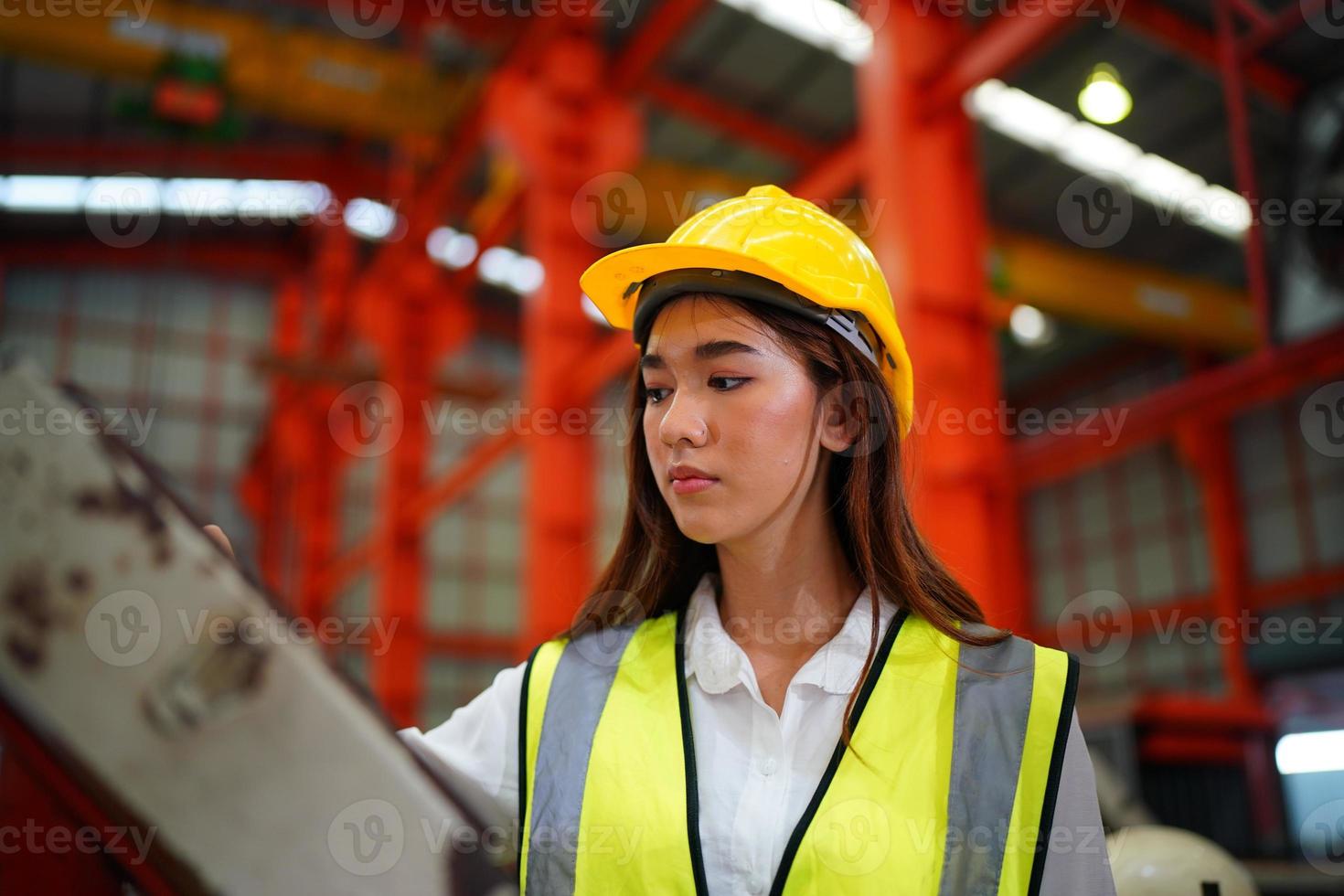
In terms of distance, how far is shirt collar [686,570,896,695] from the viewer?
1.69m

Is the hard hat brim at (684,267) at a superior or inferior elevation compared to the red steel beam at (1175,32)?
inferior

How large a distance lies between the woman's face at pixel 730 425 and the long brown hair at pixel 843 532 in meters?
0.05

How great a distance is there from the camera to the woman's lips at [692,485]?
170 centimetres

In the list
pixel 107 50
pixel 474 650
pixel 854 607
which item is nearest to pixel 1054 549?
pixel 474 650

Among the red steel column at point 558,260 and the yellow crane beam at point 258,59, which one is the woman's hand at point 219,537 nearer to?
the red steel column at point 558,260

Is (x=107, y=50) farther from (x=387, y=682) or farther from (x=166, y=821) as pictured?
(x=166, y=821)

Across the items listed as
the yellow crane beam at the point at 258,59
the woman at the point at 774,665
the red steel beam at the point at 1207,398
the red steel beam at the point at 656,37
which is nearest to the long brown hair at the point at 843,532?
the woman at the point at 774,665

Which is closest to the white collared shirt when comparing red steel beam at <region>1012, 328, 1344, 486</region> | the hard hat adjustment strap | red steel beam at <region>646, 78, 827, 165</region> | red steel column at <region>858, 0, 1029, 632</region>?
the hard hat adjustment strap

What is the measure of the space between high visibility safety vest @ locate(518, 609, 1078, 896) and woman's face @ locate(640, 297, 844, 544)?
12.2 inches

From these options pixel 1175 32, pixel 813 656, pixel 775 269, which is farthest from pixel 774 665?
pixel 1175 32

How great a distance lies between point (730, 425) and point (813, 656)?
1.41ft

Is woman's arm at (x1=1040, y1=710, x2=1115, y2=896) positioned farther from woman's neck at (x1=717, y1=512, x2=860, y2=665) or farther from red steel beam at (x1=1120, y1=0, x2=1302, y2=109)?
red steel beam at (x1=1120, y1=0, x2=1302, y2=109)

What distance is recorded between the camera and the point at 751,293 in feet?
5.69

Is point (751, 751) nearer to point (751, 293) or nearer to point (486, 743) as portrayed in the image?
point (486, 743)
